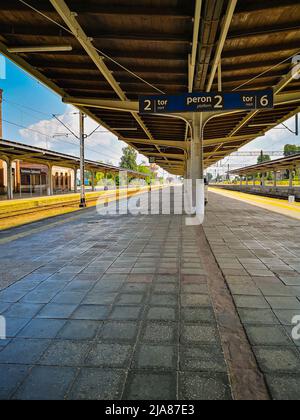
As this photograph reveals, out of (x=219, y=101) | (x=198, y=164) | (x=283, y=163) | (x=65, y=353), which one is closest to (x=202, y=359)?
(x=65, y=353)

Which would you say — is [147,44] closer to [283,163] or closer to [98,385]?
[98,385]

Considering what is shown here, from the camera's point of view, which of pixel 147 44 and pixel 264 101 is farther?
pixel 264 101

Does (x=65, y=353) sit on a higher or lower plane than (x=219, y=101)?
lower

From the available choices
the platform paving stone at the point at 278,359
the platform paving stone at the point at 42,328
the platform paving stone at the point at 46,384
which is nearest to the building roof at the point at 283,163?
the platform paving stone at the point at 278,359

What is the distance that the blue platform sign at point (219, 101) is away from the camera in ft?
29.6

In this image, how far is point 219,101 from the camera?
9.00 meters

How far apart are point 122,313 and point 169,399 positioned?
1.39 metres

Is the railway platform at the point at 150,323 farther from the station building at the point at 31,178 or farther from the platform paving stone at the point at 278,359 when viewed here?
the station building at the point at 31,178

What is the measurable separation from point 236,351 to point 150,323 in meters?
0.88

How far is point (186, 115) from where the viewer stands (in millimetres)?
13805

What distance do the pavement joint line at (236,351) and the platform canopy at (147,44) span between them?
17.0 feet

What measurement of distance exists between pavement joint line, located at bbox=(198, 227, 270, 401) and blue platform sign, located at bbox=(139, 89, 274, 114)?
640cm

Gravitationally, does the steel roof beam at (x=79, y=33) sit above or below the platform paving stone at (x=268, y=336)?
above
